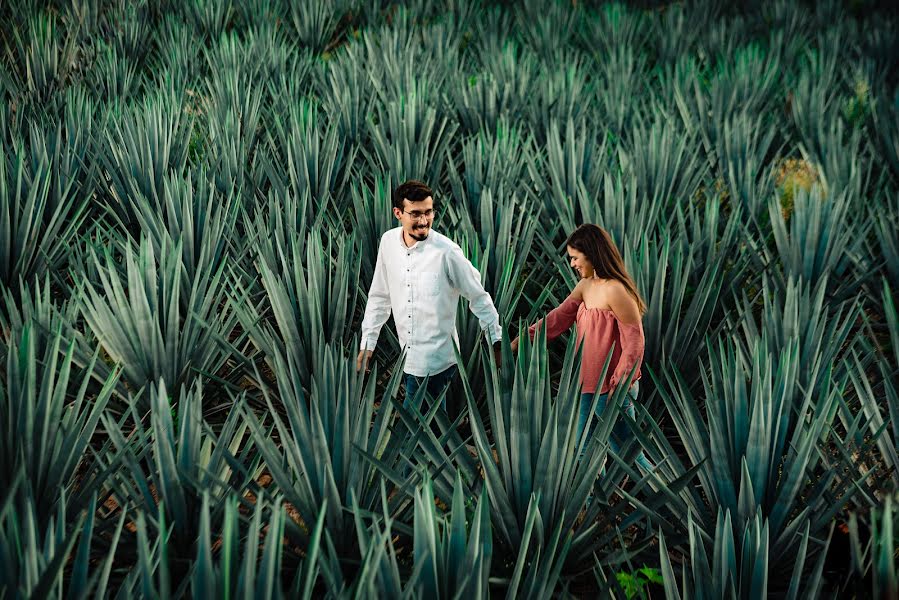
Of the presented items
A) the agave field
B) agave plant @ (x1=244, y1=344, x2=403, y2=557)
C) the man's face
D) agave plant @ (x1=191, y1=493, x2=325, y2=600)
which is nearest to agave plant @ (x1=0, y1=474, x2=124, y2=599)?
the agave field

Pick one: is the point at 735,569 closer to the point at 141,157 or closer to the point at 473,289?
the point at 473,289

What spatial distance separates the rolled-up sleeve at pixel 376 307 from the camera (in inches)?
83.9

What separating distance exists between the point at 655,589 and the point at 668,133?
7.96 feet

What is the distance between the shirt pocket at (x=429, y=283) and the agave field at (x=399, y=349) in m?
0.20

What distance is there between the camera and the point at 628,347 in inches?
75.6

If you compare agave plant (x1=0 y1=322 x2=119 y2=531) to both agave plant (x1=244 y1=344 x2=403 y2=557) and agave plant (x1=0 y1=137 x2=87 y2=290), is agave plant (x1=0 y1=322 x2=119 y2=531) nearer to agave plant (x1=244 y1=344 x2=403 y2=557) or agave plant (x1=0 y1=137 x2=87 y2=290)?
agave plant (x1=244 y1=344 x2=403 y2=557)

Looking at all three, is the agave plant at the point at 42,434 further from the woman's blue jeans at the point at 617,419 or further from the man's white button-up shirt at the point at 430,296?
the woman's blue jeans at the point at 617,419

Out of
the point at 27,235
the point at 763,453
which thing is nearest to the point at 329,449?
the point at 763,453

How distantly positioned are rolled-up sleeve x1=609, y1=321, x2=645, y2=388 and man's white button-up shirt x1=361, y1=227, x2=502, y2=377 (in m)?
0.33

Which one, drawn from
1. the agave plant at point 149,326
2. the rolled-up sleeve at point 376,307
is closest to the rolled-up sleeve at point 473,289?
the rolled-up sleeve at point 376,307

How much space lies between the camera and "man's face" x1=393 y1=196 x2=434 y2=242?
1963 millimetres

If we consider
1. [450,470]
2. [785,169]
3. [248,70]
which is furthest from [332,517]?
[248,70]

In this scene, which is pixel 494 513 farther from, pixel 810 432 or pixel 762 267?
pixel 762 267

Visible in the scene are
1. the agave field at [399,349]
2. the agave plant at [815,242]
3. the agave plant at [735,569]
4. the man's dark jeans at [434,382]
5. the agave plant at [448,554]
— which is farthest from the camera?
the agave plant at [815,242]
